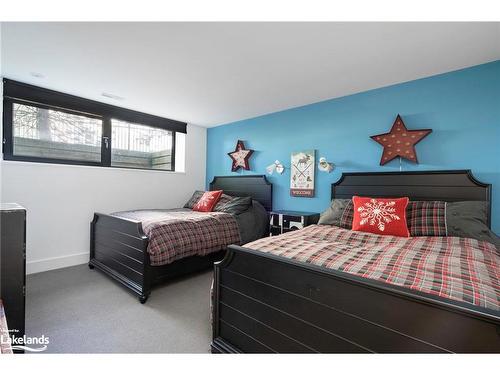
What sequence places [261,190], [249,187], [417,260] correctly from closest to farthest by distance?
[417,260] < [261,190] < [249,187]

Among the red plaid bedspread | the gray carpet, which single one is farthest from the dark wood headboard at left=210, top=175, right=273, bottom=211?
the red plaid bedspread

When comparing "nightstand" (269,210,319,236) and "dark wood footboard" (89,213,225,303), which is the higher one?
"nightstand" (269,210,319,236)

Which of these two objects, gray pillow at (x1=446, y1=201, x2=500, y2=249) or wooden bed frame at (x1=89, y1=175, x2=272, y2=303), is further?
wooden bed frame at (x1=89, y1=175, x2=272, y2=303)

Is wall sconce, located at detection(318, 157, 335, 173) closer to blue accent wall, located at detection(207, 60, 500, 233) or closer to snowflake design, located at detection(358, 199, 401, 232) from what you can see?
blue accent wall, located at detection(207, 60, 500, 233)

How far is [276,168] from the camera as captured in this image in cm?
351

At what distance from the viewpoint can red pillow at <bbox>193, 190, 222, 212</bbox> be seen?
11.3 feet

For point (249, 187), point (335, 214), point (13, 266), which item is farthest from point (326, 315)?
point (249, 187)

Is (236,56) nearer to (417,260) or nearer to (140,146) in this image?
(417,260)

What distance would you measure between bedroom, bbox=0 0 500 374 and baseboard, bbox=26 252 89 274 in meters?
0.02

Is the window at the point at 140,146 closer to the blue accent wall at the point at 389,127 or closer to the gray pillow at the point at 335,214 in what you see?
the blue accent wall at the point at 389,127

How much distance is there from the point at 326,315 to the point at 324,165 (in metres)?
2.25

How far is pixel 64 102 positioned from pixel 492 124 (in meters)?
4.55
